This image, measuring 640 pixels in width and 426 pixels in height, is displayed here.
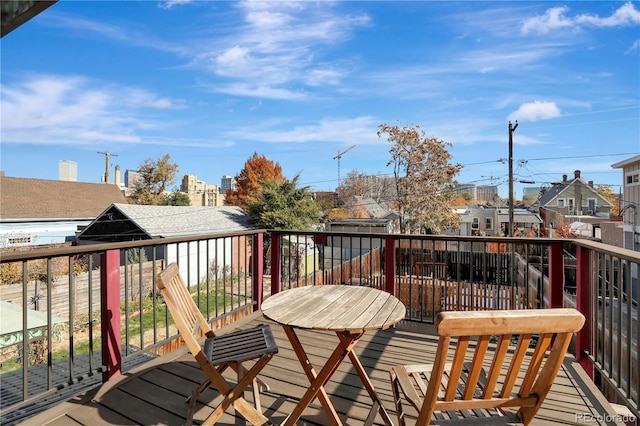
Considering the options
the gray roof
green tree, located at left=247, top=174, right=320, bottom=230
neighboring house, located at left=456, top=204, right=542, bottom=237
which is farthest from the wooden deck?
neighboring house, located at left=456, top=204, right=542, bottom=237

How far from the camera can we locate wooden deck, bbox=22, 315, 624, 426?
6.82 ft

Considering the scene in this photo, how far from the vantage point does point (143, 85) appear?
2956 centimetres

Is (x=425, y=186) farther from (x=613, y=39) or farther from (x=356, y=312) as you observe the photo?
(x=356, y=312)

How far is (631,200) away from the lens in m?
14.1

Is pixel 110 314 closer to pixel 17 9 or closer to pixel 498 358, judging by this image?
Result: pixel 17 9

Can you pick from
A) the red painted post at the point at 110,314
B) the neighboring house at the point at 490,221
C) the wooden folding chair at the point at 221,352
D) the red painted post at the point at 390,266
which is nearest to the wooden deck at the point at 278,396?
the red painted post at the point at 110,314

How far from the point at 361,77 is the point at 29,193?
911 inches

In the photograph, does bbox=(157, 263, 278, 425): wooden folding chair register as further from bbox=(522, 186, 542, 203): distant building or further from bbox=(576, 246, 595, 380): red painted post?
bbox=(522, 186, 542, 203): distant building

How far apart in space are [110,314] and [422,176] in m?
20.2

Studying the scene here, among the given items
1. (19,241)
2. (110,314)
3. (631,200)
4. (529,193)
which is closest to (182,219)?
(19,241)

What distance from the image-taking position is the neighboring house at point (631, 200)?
1359 centimetres

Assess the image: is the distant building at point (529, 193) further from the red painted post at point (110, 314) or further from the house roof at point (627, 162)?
the red painted post at point (110, 314)

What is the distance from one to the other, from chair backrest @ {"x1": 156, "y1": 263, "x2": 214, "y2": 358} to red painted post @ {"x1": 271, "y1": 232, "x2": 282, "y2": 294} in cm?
192

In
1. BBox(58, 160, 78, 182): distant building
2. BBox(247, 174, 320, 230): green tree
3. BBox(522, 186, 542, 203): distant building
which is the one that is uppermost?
BBox(58, 160, 78, 182): distant building
